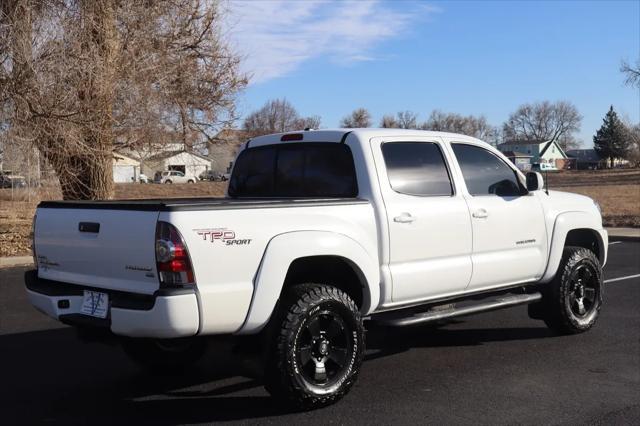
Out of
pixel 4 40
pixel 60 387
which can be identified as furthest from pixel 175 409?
pixel 4 40

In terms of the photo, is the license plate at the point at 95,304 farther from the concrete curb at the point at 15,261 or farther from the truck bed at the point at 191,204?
the concrete curb at the point at 15,261

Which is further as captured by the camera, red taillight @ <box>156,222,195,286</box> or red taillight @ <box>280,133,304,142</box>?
red taillight @ <box>280,133,304,142</box>

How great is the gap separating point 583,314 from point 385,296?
2.92 metres

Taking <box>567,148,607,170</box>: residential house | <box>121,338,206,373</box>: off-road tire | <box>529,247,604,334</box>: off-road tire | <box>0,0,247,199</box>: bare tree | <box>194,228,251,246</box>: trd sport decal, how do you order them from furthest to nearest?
<box>567,148,607,170</box>: residential house
<box>0,0,247,199</box>: bare tree
<box>529,247,604,334</box>: off-road tire
<box>121,338,206,373</box>: off-road tire
<box>194,228,251,246</box>: trd sport decal

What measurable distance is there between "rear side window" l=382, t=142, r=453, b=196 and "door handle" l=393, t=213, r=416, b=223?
23 centimetres

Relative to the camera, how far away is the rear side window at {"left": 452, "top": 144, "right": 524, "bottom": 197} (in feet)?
21.0

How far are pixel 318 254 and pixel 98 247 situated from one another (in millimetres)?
1494

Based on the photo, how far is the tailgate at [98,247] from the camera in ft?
14.5

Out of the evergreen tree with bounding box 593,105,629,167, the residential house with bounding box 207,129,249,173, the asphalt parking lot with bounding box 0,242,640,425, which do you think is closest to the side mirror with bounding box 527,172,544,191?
the asphalt parking lot with bounding box 0,242,640,425

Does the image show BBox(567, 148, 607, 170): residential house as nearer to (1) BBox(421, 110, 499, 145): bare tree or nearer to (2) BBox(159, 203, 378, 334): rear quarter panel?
(1) BBox(421, 110, 499, 145): bare tree

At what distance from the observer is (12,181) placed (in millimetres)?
17328

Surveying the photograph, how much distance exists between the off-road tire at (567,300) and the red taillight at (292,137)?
2989 mm

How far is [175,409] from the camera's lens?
507 centimetres

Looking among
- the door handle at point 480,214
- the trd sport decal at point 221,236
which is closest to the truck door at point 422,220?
the door handle at point 480,214
